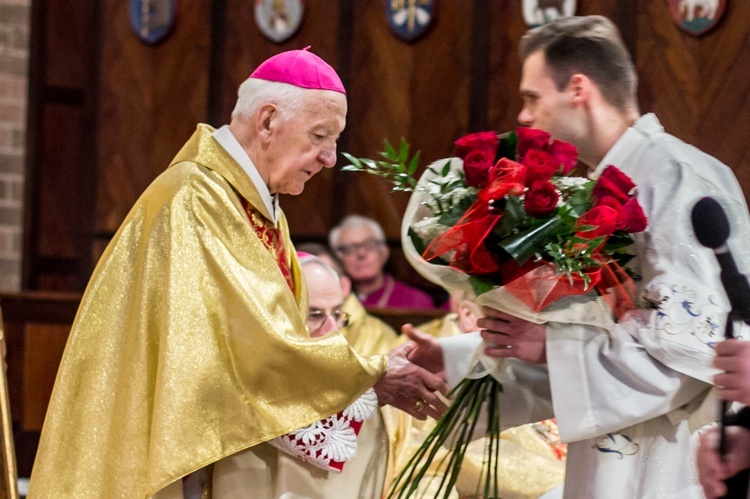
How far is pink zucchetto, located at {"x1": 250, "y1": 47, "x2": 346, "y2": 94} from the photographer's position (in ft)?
11.1

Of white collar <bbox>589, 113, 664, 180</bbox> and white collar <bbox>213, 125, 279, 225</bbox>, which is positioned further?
white collar <bbox>213, 125, 279, 225</bbox>

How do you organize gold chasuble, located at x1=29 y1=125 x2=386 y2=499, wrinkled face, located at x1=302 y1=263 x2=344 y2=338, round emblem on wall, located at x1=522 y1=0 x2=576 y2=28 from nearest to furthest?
gold chasuble, located at x1=29 y1=125 x2=386 y2=499, wrinkled face, located at x1=302 y1=263 x2=344 y2=338, round emblem on wall, located at x1=522 y1=0 x2=576 y2=28

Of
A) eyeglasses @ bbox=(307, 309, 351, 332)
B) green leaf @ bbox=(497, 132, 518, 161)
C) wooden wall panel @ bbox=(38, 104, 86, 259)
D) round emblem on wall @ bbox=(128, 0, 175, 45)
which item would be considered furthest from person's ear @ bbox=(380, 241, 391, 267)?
green leaf @ bbox=(497, 132, 518, 161)

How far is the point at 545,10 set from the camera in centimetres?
838

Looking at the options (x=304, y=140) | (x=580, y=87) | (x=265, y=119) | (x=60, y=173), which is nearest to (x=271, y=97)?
(x=265, y=119)

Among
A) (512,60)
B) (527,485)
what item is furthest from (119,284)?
(512,60)

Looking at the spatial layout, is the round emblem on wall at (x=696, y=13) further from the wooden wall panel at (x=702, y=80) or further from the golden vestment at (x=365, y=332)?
the golden vestment at (x=365, y=332)

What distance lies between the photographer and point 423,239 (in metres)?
2.97

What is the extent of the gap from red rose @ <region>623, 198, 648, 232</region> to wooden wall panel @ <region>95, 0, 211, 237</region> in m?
7.77

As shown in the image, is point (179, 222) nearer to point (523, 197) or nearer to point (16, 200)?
point (523, 197)

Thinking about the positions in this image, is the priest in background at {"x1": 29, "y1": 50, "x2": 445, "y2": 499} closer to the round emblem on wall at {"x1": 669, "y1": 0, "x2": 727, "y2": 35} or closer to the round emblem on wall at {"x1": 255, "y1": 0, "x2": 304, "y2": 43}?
the round emblem on wall at {"x1": 669, "y1": 0, "x2": 727, "y2": 35}

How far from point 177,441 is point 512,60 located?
6289 millimetres

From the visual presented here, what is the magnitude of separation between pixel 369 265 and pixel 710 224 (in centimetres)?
623

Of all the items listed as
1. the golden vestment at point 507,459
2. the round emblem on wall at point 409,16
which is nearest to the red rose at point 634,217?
the golden vestment at point 507,459
